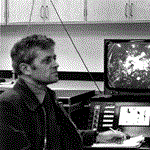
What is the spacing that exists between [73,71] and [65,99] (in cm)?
202

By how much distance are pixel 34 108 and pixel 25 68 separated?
0.59 feet

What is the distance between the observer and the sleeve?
1.67m

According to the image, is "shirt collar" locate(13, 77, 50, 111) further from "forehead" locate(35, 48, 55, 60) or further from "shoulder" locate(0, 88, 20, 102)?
"forehead" locate(35, 48, 55, 60)

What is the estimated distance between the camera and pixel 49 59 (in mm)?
1886

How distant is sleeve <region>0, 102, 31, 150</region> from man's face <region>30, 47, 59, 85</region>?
228mm

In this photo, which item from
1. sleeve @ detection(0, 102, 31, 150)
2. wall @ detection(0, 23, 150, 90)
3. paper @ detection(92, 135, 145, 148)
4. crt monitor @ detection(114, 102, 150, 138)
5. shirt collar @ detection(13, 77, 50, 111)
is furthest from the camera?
wall @ detection(0, 23, 150, 90)

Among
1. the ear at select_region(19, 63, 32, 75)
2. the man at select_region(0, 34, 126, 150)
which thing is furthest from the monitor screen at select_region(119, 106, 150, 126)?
the ear at select_region(19, 63, 32, 75)

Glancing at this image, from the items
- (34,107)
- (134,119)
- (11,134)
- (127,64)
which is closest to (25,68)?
(34,107)

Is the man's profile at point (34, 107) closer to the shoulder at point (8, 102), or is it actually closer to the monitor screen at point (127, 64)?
the shoulder at point (8, 102)

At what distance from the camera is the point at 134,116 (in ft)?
7.81

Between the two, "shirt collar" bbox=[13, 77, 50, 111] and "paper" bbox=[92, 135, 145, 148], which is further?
"paper" bbox=[92, 135, 145, 148]

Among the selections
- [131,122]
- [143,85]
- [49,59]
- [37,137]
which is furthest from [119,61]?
[37,137]

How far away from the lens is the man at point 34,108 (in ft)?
5.56

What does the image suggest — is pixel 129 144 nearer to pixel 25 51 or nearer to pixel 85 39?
pixel 25 51
